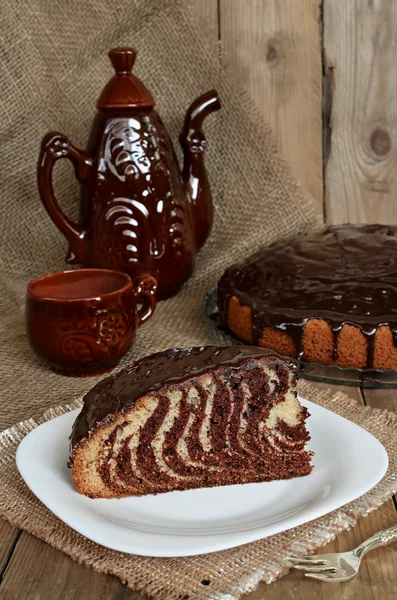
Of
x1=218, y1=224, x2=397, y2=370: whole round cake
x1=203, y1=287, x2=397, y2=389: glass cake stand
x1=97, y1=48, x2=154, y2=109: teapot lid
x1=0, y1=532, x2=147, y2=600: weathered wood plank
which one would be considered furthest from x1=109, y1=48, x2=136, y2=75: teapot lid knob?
x1=0, y1=532, x2=147, y2=600: weathered wood plank

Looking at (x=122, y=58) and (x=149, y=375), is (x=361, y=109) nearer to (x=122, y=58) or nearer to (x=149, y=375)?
(x=122, y=58)

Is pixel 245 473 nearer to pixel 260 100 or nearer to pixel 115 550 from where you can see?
pixel 115 550

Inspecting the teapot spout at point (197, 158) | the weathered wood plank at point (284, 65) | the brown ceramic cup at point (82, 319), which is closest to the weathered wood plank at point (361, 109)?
the weathered wood plank at point (284, 65)

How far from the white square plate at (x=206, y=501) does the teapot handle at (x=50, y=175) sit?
703 mm

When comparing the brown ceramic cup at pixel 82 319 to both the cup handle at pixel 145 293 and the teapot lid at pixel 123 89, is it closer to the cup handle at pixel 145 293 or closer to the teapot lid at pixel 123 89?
the cup handle at pixel 145 293

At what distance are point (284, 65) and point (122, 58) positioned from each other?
0.55m

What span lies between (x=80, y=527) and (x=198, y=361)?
1.06ft

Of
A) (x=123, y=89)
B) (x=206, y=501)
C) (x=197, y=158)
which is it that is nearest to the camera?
(x=206, y=501)

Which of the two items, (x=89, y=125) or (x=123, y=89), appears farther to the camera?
(x=89, y=125)

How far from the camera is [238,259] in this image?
2.11m

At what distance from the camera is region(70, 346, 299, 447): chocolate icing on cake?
3.74 feet

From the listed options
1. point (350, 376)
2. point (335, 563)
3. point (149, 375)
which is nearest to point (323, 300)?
point (350, 376)

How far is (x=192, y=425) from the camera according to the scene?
1.19m

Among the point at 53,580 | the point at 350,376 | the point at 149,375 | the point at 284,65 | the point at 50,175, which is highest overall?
the point at 284,65
